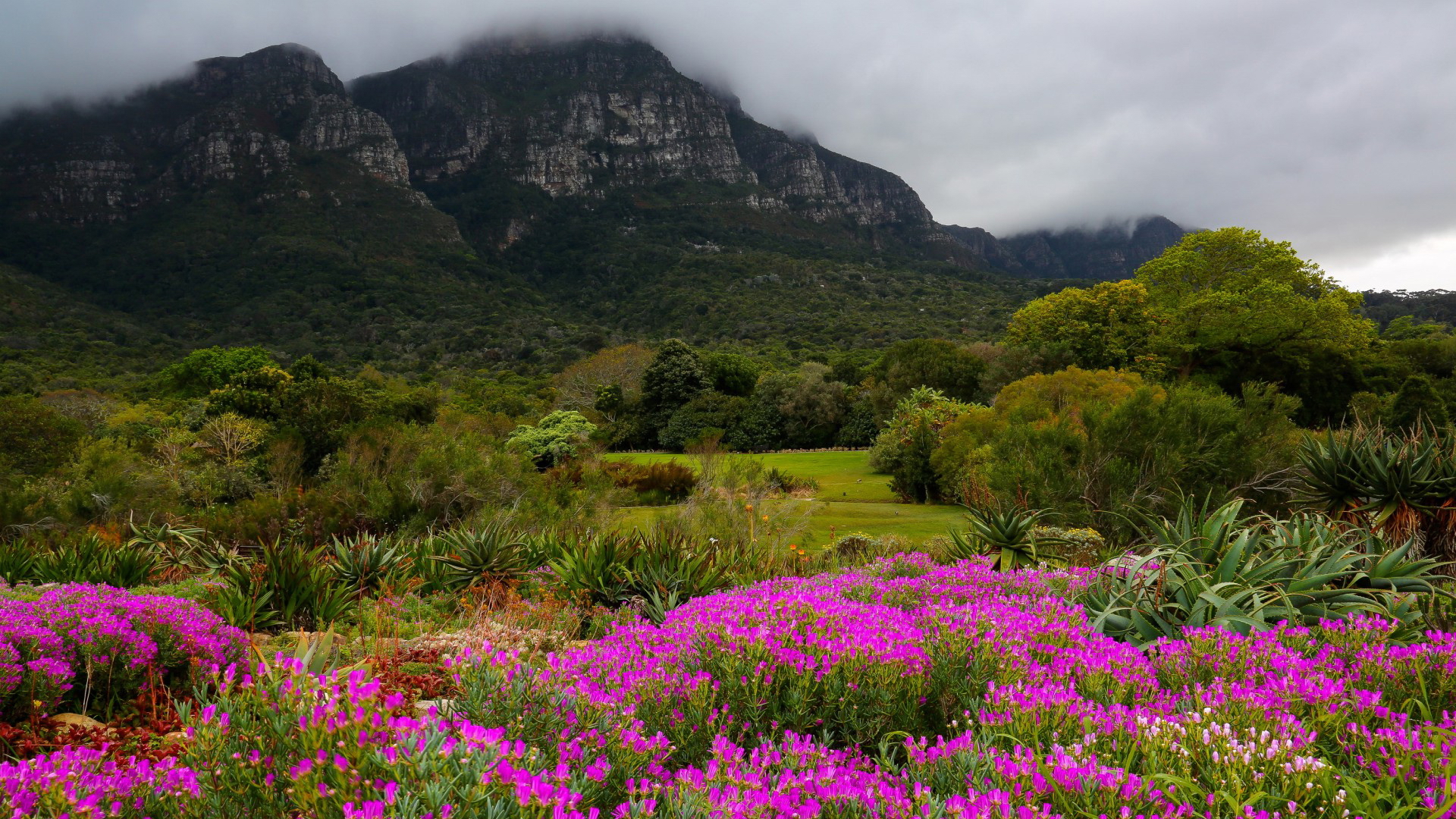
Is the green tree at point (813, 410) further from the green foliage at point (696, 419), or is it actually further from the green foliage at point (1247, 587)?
the green foliage at point (1247, 587)

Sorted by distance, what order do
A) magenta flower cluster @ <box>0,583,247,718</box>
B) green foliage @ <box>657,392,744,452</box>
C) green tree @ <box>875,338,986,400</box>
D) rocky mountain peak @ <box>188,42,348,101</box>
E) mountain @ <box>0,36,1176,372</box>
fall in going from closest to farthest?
magenta flower cluster @ <box>0,583,247,718</box> < green tree @ <box>875,338,986,400</box> < green foliage @ <box>657,392,744,452</box> < mountain @ <box>0,36,1176,372</box> < rocky mountain peak @ <box>188,42,348,101</box>

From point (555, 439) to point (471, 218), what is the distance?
11756 centimetres

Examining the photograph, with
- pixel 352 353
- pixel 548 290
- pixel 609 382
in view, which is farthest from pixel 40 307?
pixel 609 382

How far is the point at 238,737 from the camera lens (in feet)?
5.65

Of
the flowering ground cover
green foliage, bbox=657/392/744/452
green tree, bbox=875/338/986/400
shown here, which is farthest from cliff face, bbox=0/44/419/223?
the flowering ground cover

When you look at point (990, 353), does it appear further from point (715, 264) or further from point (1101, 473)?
point (715, 264)

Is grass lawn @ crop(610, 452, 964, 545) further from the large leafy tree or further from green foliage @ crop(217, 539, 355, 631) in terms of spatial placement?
the large leafy tree

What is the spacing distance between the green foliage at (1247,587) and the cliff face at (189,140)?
141924mm

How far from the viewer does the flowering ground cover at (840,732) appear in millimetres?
1529

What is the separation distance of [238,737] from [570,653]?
49.1 inches

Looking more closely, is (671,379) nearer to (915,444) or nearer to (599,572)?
(915,444)

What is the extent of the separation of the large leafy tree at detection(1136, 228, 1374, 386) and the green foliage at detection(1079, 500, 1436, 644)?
34257 mm

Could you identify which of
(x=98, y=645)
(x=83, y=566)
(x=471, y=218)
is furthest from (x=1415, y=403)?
(x=471, y=218)

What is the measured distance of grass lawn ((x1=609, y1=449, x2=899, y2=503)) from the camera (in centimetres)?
2383
